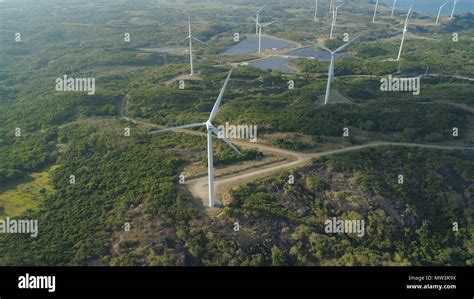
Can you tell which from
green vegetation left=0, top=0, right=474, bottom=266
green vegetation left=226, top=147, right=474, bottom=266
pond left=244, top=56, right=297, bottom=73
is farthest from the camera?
pond left=244, top=56, right=297, bottom=73

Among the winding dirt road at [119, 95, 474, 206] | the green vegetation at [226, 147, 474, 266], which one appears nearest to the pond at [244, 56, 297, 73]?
the winding dirt road at [119, 95, 474, 206]

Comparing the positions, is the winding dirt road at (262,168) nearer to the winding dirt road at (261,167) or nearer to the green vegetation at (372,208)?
the winding dirt road at (261,167)

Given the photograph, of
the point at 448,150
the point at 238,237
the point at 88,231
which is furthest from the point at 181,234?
the point at 448,150

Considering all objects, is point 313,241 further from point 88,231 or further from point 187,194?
point 88,231

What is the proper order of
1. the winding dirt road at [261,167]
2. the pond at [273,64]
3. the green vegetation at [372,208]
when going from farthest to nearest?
the pond at [273,64] < the winding dirt road at [261,167] < the green vegetation at [372,208]

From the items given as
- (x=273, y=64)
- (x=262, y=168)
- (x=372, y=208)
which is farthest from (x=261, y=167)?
(x=273, y=64)

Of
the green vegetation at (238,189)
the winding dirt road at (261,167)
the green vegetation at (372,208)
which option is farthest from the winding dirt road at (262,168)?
the green vegetation at (372,208)

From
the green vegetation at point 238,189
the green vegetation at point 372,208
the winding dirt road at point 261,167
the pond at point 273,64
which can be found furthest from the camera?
the pond at point 273,64

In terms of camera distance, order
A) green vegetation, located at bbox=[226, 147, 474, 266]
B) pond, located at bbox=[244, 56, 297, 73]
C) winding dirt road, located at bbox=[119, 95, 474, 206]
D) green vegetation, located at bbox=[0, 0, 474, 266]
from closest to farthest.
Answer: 1. green vegetation, located at bbox=[0, 0, 474, 266]
2. green vegetation, located at bbox=[226, 147, 474, 266]
3. winding dirt road, located at bbox=[119, 95, 474, 206]
4. pond, located at bbox=[244, 56, 297, 73]

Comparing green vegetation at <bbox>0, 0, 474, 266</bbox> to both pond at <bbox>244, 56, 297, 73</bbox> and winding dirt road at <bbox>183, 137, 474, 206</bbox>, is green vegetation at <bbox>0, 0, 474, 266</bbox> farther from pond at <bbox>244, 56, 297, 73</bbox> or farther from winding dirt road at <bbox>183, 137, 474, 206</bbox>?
pond at <bbox>244, 56, 297, 73</bbox>

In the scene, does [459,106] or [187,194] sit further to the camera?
[459,106]

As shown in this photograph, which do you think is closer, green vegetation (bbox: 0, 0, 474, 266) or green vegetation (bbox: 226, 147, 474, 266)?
green vegetation (bbox: 0, 0, 474, 266)
